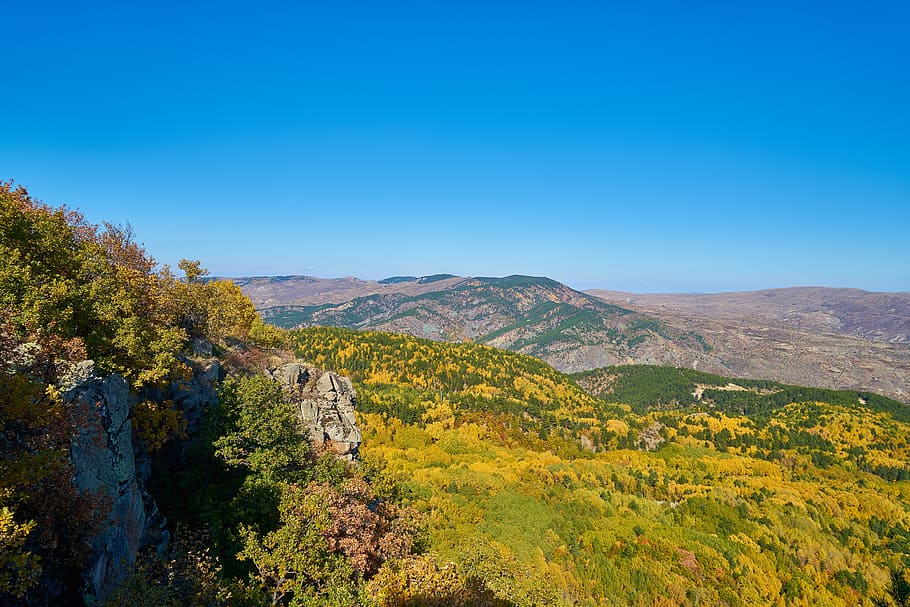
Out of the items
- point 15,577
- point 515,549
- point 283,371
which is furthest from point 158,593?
point 515,549

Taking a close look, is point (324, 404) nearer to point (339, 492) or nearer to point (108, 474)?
point (339, 492)

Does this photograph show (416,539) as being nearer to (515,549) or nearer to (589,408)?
(515,549)

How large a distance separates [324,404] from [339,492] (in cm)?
2465

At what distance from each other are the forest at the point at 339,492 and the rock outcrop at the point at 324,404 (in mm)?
4077

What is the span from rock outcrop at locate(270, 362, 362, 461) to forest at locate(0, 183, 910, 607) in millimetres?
4077

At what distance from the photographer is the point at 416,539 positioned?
34156mm

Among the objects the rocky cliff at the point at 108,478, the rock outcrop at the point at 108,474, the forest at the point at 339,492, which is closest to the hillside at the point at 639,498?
the forest at the point at 339,492

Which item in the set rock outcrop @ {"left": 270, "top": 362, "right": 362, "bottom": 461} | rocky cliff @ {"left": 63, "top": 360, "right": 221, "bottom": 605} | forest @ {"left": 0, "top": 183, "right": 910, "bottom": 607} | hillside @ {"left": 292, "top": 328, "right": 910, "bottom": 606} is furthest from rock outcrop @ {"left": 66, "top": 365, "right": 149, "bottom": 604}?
rock outcrop @ {"left": 270, "top": 362, "right": 362, "bottom": 461}

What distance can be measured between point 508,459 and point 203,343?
64602 millimetres

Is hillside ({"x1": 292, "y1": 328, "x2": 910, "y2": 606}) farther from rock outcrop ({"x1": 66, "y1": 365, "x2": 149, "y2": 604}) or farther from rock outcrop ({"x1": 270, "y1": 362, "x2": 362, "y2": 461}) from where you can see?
rock outcrop ({"x1": 66, "y1": 365, "x2": 149, "y2": 604})

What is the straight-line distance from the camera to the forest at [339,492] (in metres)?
16.4

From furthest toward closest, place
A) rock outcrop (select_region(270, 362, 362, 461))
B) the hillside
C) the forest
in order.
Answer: the hillside → rock outcrop (select_region(270, 362, 362, 461)) → the forest

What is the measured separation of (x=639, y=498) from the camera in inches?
2950

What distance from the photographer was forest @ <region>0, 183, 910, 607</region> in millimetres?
16406
